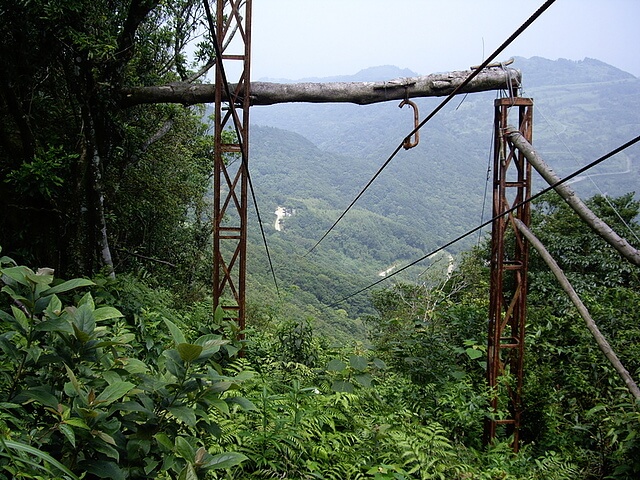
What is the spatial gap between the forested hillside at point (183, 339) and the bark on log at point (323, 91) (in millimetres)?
539

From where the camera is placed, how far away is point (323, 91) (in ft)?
20.1

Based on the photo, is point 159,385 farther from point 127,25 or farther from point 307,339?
point 127,25

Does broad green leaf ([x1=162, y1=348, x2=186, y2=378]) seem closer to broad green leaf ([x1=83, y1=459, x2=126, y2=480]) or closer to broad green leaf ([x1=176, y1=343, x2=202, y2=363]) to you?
broad green leaf ([x1=176, y1=343, x2=202, y2=363])

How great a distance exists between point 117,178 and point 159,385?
22.8ft

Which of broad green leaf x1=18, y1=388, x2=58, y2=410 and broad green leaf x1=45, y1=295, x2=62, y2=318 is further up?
broad green leaf x1=45, y1=295, x2=62, y2=318

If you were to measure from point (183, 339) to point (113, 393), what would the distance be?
0.76ft

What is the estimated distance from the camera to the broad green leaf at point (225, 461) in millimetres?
1365

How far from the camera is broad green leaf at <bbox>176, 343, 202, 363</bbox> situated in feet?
4.62

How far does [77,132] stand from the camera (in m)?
7.03

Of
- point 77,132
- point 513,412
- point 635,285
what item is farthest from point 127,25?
point 635,285

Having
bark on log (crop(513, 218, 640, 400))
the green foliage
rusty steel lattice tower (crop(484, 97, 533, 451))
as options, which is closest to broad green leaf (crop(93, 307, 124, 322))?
the green foliage

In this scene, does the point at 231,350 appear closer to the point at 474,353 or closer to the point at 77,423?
the point at 77,423

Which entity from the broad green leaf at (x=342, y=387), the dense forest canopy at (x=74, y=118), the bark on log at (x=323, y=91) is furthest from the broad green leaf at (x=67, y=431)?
the bark on log at (x=323, y=91)

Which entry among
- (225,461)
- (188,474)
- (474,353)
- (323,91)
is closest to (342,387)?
(474,353)
